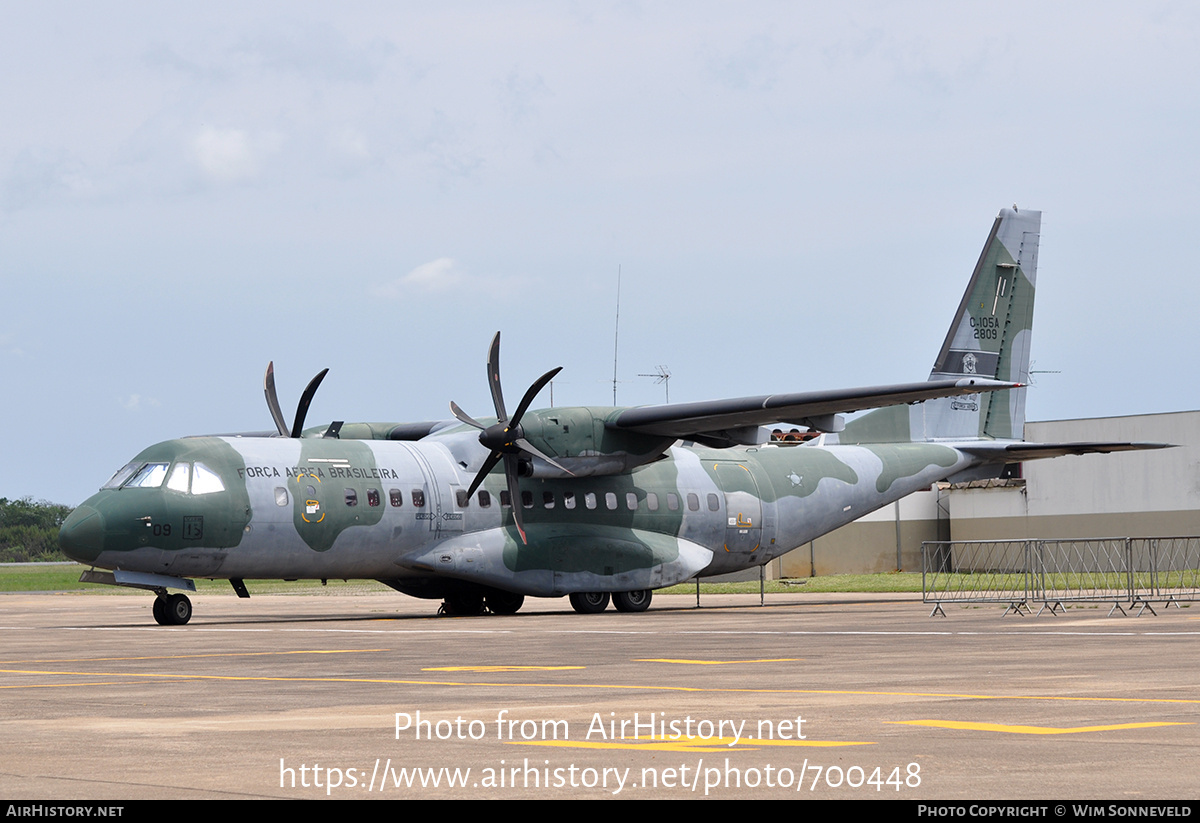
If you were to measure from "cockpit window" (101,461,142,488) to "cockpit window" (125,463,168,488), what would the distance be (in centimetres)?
18

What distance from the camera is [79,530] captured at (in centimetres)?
2500

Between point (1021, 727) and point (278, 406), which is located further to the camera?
point (278, 406)

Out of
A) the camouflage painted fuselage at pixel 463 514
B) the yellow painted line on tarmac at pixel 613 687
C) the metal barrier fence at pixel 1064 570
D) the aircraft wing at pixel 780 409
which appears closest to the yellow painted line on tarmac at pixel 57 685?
the yellow painted line on tarmac at pixel 613 687

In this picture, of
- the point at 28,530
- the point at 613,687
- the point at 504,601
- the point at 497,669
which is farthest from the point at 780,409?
the point at 28,530

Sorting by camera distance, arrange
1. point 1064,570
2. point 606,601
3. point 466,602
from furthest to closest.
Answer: point 1064,570 < point 606,601 < point 466,602

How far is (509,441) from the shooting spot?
28109 millimetres

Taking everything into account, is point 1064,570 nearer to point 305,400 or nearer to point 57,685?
point 305,400

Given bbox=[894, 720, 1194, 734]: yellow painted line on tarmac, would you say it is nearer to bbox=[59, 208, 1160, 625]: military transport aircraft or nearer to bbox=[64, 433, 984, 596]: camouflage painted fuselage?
bbox=[59, 208, 1160, 625]: military transport aircraft

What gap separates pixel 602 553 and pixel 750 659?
13.5 m

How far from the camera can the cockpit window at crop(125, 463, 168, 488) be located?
84.4 ft

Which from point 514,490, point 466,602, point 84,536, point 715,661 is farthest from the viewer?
point 466,602

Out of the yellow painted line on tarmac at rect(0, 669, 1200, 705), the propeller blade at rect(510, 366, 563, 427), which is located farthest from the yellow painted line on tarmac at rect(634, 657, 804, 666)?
the propeller blade at rect(510, 366, 563, 427)

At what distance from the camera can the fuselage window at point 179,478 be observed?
2569 cm

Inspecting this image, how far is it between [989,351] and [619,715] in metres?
26.9
